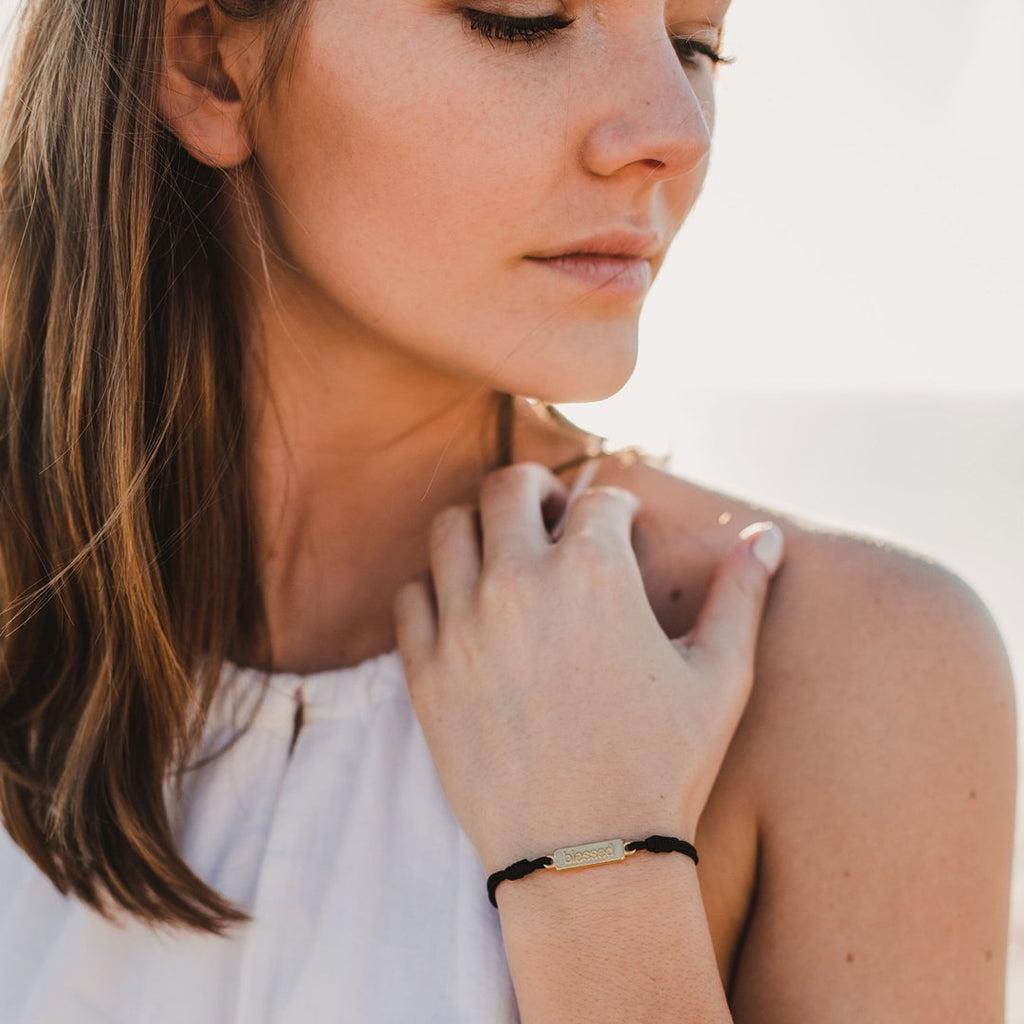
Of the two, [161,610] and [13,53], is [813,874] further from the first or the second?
[13,53]

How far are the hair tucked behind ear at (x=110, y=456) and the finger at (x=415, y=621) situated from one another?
1.02 feet

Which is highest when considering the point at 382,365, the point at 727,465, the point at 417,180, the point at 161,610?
the point at 417,180

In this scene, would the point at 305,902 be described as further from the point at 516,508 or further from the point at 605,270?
the point at 605,270


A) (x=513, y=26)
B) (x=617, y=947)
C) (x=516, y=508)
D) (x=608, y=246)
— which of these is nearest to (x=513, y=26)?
(x=513, y=26)

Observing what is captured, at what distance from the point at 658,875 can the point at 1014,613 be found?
8651 millimetres

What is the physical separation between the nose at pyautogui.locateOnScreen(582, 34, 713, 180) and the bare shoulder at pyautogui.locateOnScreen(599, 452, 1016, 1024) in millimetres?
638

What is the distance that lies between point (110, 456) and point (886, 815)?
119cm

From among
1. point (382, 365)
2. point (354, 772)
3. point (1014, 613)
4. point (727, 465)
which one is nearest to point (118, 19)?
point (382, 365)

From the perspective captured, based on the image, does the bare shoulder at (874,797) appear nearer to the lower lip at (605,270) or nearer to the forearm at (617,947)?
→ the forearm at (617,947)

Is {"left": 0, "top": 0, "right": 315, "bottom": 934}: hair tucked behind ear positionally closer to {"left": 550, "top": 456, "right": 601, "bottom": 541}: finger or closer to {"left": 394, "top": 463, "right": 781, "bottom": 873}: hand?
{"left": 394, "top": 463, "right": 781, "bottom": 873}: hand

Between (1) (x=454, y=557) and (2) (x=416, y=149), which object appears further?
(1) (x=454, y=557)

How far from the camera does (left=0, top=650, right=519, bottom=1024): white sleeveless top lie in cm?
131

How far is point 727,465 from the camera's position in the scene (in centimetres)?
1845

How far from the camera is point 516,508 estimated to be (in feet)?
5.14
